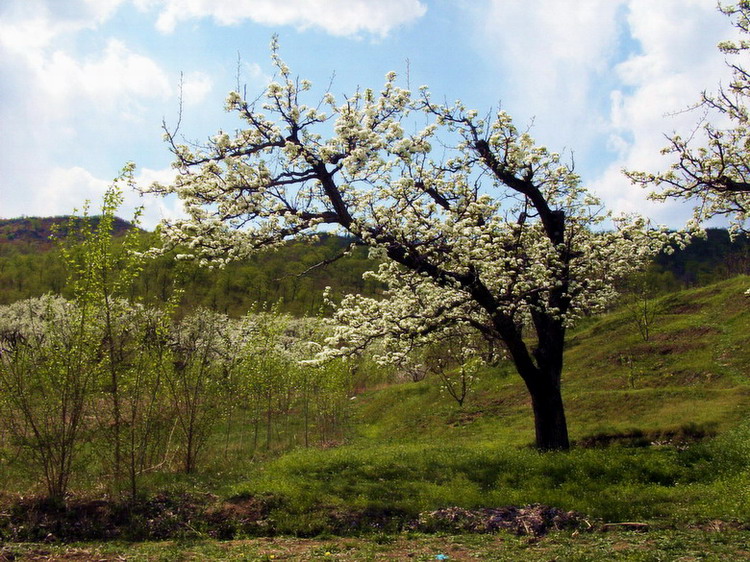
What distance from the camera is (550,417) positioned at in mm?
16297

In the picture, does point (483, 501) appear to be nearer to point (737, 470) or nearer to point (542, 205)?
point (737, 470)

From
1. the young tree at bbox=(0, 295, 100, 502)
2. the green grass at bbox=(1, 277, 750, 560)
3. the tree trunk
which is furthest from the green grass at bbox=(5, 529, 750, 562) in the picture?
the tree trunk

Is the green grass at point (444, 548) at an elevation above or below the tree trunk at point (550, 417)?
below

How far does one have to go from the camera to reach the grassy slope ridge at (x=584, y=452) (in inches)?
460

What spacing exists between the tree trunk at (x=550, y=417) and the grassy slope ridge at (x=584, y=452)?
69 centimetres

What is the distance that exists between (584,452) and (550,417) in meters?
1.42

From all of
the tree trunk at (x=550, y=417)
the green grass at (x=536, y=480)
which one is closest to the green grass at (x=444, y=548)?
the green grass at (x=536, y=480)

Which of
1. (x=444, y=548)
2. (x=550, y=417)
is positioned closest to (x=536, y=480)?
(x=550, y=417)

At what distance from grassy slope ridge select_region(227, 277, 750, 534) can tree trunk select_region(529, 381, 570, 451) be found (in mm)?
687

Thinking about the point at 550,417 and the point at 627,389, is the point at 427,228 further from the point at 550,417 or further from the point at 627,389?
the point at 627,389

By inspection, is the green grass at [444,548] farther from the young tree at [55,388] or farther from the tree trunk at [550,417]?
the tree trunk at [550,417]

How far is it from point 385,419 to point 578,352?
14583mm

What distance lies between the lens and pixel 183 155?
12984 mm

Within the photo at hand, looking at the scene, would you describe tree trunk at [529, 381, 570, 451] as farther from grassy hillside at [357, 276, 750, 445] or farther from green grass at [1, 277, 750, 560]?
grassy hillside at [357, 276, 750, 445]
